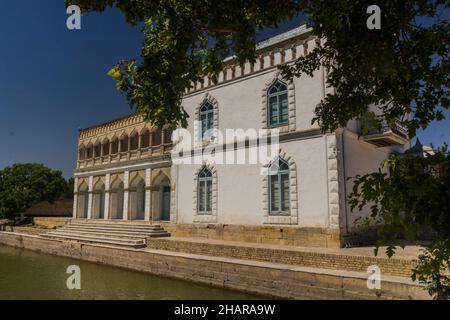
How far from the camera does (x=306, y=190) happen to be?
13.4 metres

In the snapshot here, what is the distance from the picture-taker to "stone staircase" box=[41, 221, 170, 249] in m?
16.8

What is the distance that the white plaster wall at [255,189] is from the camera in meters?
13.1

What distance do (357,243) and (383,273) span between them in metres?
3.71

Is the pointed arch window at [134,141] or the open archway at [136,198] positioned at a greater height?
the pointed arch window at [134,141]

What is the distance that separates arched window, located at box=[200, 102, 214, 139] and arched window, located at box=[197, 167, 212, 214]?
1786mm

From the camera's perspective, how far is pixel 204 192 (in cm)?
1703

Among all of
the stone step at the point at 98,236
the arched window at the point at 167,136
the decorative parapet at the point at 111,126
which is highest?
the decorative parapet at the point at 111,126

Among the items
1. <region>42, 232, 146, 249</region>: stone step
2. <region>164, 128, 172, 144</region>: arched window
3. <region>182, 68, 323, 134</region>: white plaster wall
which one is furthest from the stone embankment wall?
<region>164, 128, 172, 144</region>: arched window

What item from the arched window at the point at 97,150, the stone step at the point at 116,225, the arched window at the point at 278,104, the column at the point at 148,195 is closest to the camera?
the arched window at the point at 278,104

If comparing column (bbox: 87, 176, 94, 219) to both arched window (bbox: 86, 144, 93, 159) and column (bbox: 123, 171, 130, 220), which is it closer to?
arched window (bbox: 86, 144, 93, 159)

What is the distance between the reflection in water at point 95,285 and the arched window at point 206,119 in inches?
281

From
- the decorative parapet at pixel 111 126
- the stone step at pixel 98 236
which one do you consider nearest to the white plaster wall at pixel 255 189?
the stone step at pixel 98 236

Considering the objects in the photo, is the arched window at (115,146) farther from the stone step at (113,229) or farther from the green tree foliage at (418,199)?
the green tree foliage at (418,199)

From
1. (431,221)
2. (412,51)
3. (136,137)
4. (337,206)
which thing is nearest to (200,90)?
(136,137)
